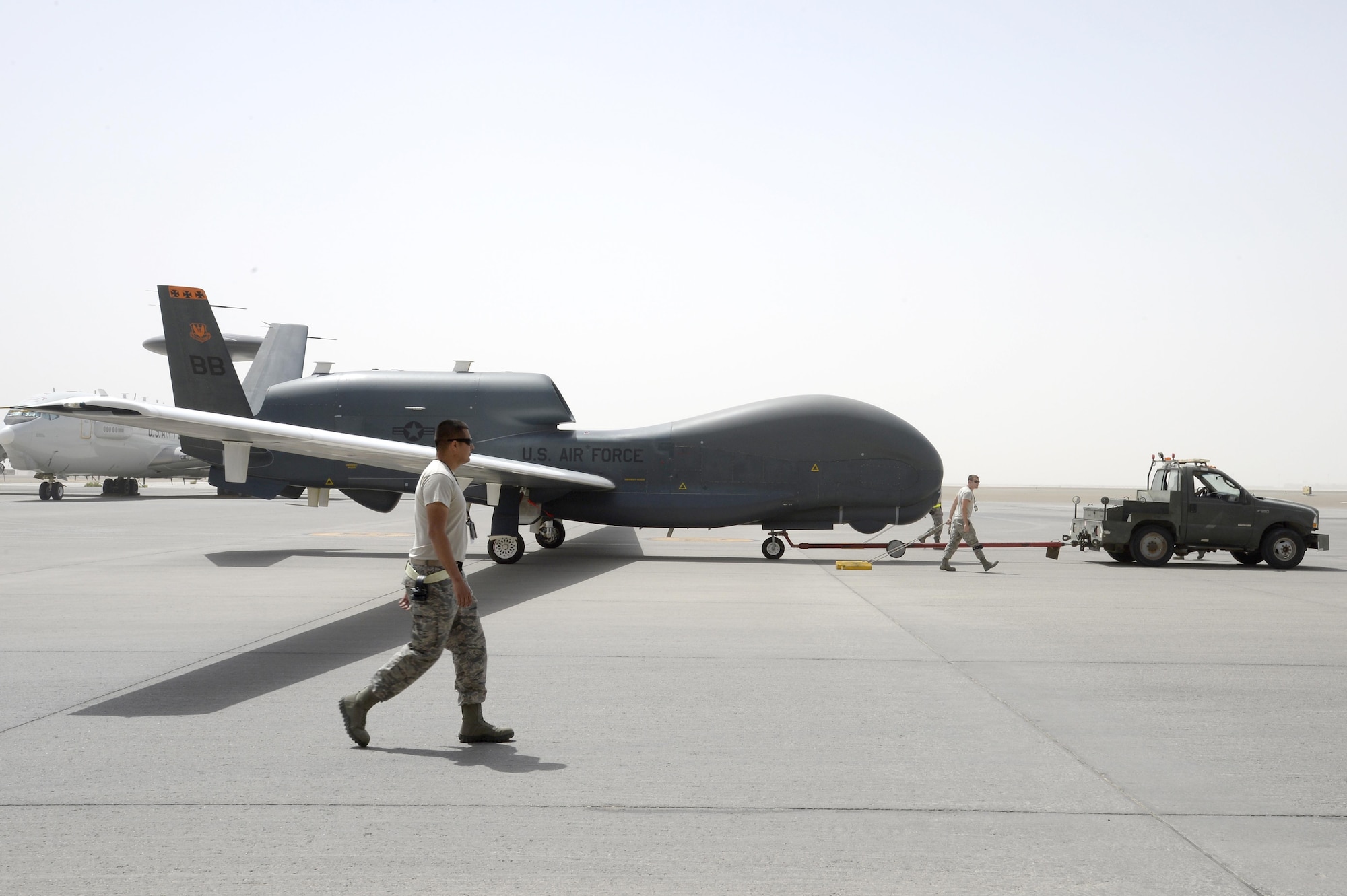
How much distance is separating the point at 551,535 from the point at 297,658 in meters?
13.1

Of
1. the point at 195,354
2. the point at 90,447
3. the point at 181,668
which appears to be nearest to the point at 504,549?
the point at 195,354

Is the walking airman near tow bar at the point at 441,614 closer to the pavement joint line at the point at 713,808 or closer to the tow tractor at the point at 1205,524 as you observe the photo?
the pavement joint line at the point at 713,808

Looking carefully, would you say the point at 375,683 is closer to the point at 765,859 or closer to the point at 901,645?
the point at 765,859

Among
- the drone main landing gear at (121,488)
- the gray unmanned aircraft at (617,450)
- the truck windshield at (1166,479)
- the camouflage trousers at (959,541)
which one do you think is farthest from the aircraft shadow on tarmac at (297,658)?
the drone main landing gear at (121,488)

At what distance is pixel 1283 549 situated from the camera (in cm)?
1894

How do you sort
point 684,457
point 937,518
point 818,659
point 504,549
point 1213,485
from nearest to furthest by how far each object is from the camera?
point 818,659 < point 504,549 < point 1213,485 < point 684,457 < point 937,518

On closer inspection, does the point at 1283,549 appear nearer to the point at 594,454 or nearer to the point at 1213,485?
the point at 1213,485

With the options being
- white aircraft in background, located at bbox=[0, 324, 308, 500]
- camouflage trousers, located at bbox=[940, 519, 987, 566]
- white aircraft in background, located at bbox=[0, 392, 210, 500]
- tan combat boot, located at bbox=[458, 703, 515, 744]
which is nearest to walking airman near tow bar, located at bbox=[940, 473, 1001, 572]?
camouflage trousers, located at bbox=[940, 519, 987, 566]

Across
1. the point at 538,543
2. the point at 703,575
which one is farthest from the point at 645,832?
the point at 538,543

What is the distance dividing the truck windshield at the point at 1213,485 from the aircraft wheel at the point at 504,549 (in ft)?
41.5

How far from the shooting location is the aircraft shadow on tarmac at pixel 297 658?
6961mm

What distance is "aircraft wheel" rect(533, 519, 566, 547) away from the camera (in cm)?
2148

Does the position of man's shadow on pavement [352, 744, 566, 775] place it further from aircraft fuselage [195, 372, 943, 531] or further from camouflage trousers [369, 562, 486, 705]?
aircraft fuselage [195, 372, 943, 531]

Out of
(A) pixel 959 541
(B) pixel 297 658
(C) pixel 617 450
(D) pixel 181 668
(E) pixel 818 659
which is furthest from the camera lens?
(C) pixel 617 450
